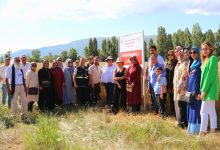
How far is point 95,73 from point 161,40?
7521cm

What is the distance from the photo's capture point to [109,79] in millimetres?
12602

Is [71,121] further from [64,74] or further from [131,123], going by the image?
[64,74]

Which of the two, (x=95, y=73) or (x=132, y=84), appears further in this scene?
(x=95, y=73)

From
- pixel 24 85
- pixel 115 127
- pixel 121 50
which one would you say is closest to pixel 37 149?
pixel 115 127

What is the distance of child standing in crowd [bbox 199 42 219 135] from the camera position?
7.48 metres

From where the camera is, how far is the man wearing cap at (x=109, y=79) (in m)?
12.6

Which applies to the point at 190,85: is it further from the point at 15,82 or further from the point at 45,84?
the point at 45,84

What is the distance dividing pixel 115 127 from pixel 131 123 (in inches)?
20.5

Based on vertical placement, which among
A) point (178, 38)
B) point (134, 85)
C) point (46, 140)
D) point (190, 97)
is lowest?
point (46, 140)

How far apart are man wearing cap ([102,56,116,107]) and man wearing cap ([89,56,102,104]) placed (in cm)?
47

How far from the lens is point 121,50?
12984mm

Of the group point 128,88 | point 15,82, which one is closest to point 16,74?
point 15,82

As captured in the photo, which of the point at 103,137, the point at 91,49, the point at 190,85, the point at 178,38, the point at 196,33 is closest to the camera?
the point at 103,137

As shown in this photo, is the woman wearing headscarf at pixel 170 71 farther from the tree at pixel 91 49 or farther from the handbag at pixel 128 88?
the tree at pixel 91 49
